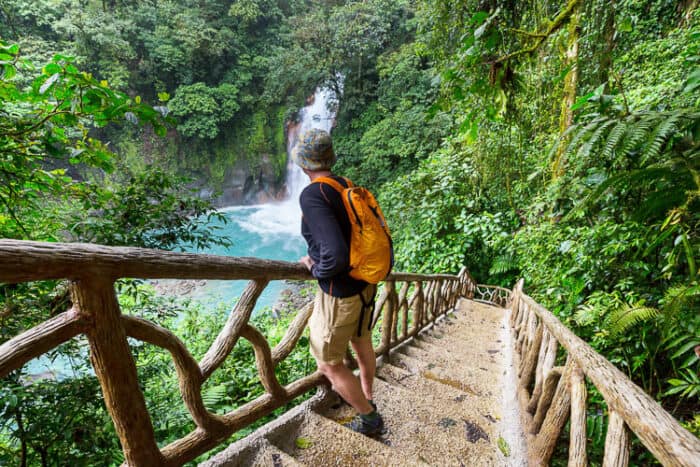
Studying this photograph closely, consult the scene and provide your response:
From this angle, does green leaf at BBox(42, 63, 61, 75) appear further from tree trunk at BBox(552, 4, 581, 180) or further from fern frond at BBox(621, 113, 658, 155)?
tree trunk at BBox(552, 4, 581, 180)

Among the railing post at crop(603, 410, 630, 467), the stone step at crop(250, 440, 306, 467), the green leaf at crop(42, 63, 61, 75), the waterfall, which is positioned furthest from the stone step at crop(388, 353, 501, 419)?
the waterfall

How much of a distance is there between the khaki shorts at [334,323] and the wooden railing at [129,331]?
209mm

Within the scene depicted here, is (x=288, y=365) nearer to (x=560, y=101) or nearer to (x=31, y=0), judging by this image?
(x=560, y=101)

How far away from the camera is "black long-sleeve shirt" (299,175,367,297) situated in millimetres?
1329

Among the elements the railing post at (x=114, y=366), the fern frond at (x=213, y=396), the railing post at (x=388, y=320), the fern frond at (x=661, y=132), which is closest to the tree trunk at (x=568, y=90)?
the fern frond at (x=661, y=132)

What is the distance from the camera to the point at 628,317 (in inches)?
88.1

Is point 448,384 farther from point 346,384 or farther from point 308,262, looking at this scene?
point 308,262

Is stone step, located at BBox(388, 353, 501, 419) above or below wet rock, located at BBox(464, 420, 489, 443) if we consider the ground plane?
below

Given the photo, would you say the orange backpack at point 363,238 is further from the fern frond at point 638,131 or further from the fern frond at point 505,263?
the fern frond at point 505,263

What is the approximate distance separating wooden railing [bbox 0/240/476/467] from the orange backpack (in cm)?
31

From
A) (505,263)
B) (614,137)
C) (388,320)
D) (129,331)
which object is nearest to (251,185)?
(505,263)

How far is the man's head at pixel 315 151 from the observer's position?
1459 millimetres

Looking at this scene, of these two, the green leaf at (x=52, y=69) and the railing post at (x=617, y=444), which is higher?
the green leaf at (x=52, y=69)

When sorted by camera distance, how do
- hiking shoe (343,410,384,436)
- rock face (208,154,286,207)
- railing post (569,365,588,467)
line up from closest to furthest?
railing post (569,365,588,467) → hiking shoe (343,410,384,436) → rock face (208,154,286,207)
